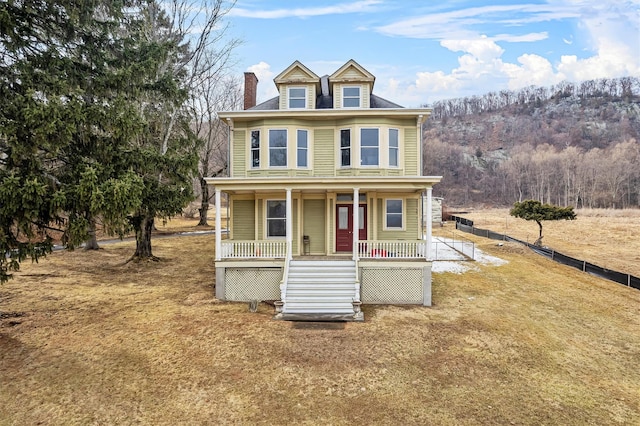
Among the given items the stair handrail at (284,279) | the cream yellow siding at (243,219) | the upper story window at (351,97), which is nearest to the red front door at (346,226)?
the stair handrail at (284,279)

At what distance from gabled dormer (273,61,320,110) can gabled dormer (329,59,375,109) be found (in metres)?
0.94

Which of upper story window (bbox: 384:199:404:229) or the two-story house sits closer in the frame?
the two-story house

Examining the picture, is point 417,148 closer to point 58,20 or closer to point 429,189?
point 429,189

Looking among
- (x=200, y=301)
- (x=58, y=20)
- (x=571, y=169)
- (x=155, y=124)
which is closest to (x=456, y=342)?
(x=200, y=301)

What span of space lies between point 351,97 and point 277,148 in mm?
4102

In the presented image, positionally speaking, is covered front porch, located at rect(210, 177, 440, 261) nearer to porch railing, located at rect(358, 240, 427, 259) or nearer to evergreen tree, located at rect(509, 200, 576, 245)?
porch railing, located at rect(358, 240, 427, 259)

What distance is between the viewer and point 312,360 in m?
8.61

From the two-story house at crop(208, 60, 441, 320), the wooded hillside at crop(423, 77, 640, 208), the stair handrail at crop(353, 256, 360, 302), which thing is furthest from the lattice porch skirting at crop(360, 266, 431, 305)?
the wooded hillside at crop(423, 77, 640, 208)

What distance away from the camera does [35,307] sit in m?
11.8

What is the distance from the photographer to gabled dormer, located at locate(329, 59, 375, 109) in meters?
15.3

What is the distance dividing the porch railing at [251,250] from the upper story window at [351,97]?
6920 millimetres

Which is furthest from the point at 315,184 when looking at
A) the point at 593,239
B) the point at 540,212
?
the point at 593,239

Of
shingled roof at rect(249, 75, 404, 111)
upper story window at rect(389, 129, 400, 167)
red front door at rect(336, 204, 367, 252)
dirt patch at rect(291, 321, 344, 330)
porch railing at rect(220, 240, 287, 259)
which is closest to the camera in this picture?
dirt patch at rect(291, 321, 344, 330)

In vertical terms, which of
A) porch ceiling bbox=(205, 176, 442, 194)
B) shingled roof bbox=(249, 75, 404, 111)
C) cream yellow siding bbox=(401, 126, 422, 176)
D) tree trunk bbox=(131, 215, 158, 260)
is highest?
shingled roof bbox=(249, 75, 404, 111)
